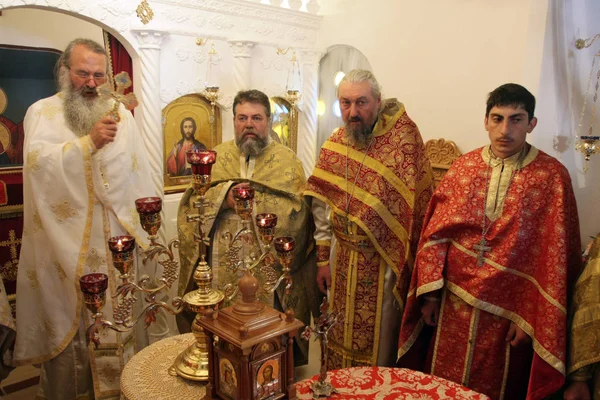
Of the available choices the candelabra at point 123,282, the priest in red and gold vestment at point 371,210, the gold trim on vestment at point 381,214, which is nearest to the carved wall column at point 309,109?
the priest in red and gold vestment at point 371,210

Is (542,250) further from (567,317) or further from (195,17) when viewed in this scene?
(195,17)

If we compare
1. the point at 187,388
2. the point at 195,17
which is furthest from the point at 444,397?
the point at 195,17

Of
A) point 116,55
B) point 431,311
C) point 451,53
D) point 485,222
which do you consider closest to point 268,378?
point 431,311

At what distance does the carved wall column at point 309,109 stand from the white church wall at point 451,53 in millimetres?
940

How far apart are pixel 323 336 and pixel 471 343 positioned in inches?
43.2

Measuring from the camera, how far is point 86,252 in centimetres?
307

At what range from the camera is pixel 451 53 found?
423 cm

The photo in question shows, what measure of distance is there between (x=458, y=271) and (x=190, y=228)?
5.85 ft

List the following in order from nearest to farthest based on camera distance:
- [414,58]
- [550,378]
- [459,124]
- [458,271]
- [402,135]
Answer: [550,378] → [458,271] → [402,135] → [459,124] → [414,58]

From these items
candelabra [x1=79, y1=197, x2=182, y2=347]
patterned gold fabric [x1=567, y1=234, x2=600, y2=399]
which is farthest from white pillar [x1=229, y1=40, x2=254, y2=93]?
patterned gold fabric [x1=567, y1=234, x2=600, y2=399]

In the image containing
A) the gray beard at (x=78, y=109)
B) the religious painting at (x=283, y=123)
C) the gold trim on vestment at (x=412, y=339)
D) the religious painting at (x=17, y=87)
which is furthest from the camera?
the religious painting at (x=283, y=123)

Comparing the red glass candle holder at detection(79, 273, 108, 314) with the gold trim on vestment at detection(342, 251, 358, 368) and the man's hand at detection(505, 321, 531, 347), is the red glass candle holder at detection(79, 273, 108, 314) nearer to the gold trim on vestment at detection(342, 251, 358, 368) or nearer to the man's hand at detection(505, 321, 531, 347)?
the gold trim on vestment at detection(342, 251, 358, 368)

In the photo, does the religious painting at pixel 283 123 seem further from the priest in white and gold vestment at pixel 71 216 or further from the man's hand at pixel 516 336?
the man's hand at pixel 516 336

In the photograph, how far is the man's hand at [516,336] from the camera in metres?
2.57
